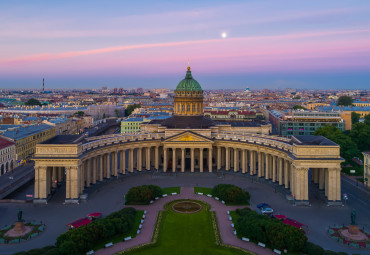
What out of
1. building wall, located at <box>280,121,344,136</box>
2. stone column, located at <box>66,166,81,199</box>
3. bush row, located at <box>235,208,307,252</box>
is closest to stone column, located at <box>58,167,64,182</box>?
stone column, located at <box>66,166,81,199</box>

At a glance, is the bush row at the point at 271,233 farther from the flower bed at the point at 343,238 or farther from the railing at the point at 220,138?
the railing at the point at 220,138

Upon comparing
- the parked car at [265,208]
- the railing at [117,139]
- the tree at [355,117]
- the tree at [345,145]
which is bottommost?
the parked car at [265,208]

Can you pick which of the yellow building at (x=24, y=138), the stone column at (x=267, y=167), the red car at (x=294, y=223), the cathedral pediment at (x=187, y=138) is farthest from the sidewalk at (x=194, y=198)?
the yellow building at (x=24, y=138)

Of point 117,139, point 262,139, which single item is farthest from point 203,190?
point 117,139

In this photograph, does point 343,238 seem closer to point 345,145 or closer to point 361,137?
point 345,145

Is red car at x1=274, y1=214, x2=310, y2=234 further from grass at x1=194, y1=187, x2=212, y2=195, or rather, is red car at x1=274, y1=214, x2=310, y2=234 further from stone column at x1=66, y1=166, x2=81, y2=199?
stone column at x1=66, y1=166, x2=81, y2=199

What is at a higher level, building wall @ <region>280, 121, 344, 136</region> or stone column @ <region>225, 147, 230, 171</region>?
building wall @ <region>280, 121, 344, 136</region>
